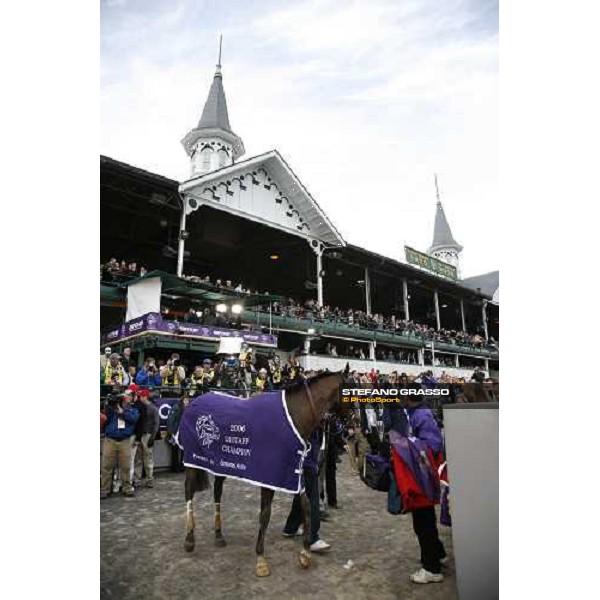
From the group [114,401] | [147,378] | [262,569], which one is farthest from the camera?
[147,378]

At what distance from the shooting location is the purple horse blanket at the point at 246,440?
13.7 feet

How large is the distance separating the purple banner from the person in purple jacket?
11134 mm

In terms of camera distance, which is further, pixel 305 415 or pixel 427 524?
pixel 305 415

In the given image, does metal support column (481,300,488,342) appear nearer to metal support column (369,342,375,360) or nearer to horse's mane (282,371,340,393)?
metal support column (369,342,375,360)

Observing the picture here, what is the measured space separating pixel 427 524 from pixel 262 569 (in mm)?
1639

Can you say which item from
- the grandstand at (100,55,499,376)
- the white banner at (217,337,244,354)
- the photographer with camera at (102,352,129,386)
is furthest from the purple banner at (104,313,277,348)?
the photographer with camera at (102,352,129,386)

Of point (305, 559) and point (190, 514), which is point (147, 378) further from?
point (305, 559)

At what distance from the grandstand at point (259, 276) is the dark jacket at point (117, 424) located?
6344 millimetres

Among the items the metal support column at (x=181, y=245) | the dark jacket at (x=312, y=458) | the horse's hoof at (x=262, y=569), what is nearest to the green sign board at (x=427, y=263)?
the metal support column at (x=181, y=245)

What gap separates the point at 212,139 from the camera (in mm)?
34688

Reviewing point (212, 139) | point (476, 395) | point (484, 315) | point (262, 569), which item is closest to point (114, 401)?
point (262, 569)
